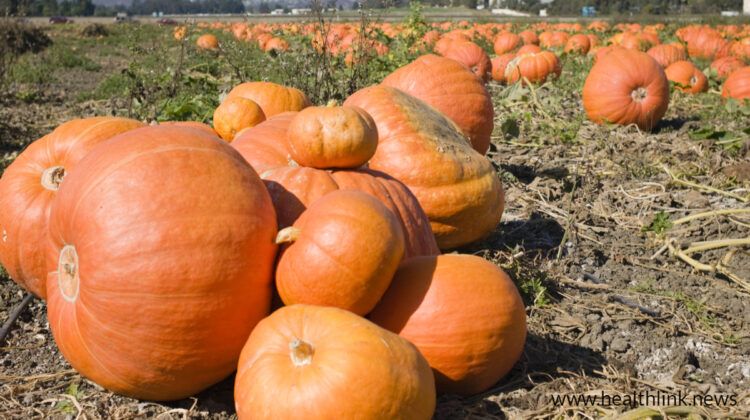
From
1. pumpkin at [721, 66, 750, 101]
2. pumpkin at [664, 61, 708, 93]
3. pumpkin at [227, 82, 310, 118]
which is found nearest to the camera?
pumpkin at [227, 82, 310, 118]

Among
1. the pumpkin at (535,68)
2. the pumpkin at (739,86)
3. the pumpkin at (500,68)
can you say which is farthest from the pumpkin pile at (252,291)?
the pumpkin at (500,68)

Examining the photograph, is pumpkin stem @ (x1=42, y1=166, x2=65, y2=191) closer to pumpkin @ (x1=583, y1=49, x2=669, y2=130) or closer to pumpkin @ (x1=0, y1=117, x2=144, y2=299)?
pumpkin @ (x1=0, y1=117, x2=144, y2=299)

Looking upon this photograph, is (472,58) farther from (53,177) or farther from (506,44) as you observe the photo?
(53,177)

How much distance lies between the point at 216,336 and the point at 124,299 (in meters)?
0.35

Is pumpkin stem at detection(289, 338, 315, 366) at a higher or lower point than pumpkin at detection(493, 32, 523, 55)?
higher

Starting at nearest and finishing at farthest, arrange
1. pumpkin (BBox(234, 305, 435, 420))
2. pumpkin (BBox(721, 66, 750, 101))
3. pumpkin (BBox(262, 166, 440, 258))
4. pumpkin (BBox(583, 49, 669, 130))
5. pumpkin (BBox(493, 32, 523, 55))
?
pumpkin (BBox(234, 305, 435, 420))
pumpkin (BBox(262, 166, 440, 258))
pumpkin (BBox(583, 49, 669, 130))
pumpkin (BBox(721, 66, 750, 101))
pumpkin (BBox(493, 32, 523, 55))

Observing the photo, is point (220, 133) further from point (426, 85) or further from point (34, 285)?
point (34, 285)

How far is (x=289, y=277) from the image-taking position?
2.59 metres

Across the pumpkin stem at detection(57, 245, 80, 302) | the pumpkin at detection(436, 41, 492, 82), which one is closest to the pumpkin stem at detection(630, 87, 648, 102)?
the pumpkin at detection(436, 41, 492, 82)

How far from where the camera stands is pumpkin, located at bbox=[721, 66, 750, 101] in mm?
9113

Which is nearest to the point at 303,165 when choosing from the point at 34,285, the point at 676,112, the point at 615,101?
the point at 34,285

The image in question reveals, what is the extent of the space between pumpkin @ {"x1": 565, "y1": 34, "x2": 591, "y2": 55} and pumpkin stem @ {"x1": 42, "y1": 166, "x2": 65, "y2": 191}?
A: 47.5ft

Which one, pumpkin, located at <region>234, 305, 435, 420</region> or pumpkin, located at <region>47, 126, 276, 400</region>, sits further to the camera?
pumpkin, located at <region>47, 126, 276, 400</region>

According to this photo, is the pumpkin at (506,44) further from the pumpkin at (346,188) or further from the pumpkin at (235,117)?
the pumpkin at (346,188)
